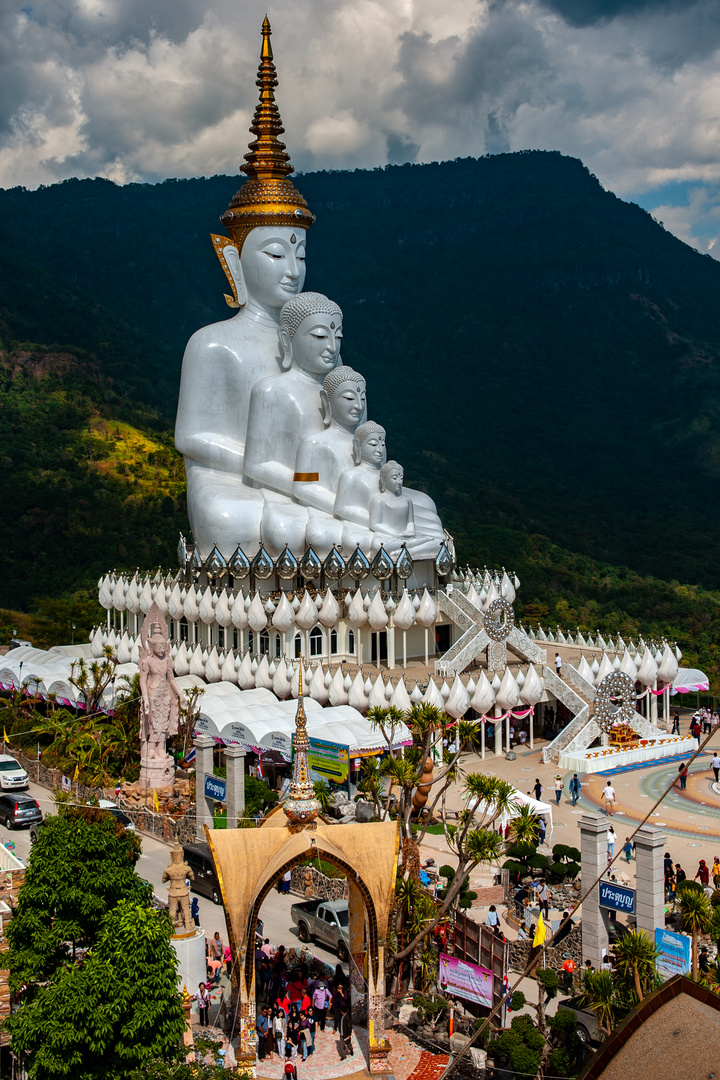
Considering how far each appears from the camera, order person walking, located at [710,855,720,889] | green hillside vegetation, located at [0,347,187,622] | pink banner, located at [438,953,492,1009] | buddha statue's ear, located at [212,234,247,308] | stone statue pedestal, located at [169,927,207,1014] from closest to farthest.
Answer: pink banner, located at [438,953,492,1009] → stone statue pedestal, located at [169,927,207,1014] → person walking, located at [710,855,720,889] → buddha statue's ear, located at [212,234,247,308] → green hillside vegetation, located at [0,347,187,622]

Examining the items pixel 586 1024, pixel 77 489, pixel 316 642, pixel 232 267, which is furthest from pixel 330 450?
pixel 77 489

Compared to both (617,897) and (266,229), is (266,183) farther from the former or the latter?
(617,897)

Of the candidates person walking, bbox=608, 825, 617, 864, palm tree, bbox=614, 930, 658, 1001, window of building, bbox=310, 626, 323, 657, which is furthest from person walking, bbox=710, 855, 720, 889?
window of building, bbox=310, 626, 323, 657

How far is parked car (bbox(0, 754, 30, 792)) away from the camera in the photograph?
1155 inches

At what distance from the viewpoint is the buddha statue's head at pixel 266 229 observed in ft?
134

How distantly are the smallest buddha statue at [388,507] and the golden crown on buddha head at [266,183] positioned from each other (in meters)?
9.77

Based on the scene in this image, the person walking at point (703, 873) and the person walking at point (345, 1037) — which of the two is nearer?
the person walking at point (345, 1037)

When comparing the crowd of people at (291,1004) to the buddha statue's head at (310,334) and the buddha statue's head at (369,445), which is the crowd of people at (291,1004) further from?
the buddha statue's head at (310,334)

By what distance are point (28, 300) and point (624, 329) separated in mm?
59061

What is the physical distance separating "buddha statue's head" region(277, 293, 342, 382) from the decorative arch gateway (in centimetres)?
2454

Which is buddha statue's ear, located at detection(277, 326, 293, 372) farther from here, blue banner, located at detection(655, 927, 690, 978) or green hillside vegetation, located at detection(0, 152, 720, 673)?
blue banner, located at detection(655, 927, 690, 978)

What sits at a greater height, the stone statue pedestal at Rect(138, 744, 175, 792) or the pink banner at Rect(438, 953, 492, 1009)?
the stone statue pedestal at Rect(138, 744, 175, 792)

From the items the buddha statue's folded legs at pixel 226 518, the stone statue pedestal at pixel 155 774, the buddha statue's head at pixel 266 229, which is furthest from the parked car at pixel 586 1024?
the buddha statue's head at pixel 266 229

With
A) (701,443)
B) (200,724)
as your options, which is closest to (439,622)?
(200,724)
